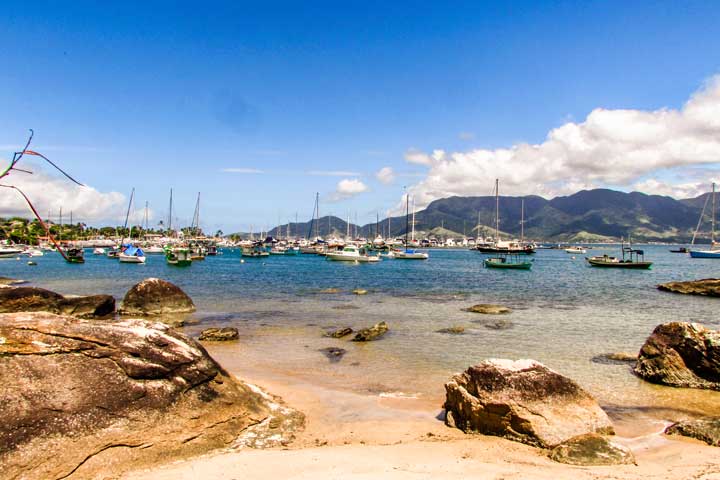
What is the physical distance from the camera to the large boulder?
27094mm

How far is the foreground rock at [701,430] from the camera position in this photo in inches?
365

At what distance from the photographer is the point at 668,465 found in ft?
26.4

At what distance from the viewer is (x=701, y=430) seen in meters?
9.64

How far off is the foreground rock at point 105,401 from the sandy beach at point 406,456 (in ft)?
1.98

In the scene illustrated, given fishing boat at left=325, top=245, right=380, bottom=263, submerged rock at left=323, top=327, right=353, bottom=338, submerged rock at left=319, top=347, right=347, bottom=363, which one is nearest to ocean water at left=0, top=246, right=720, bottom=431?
submerged rock at left=319, top=347, right=347, bottom=363

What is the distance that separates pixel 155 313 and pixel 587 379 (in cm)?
2362

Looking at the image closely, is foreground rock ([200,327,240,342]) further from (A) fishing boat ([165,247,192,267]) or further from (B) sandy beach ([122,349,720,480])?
(A) fishing boat ([165,247,192,267])

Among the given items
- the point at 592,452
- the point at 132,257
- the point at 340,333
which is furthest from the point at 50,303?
the point at 132,257

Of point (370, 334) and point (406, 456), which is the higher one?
point (406, 456)

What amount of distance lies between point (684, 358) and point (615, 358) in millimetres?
3215

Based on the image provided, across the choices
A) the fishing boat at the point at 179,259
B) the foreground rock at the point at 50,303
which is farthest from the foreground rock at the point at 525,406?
the fishing boat at the point at 179,259

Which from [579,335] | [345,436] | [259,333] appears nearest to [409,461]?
[345,436]

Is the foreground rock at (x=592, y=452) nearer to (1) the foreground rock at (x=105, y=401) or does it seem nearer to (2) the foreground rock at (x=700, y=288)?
(1) the foreground rock at (x=105, y=401)

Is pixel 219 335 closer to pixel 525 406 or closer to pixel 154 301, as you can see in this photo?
pixel 154 301
